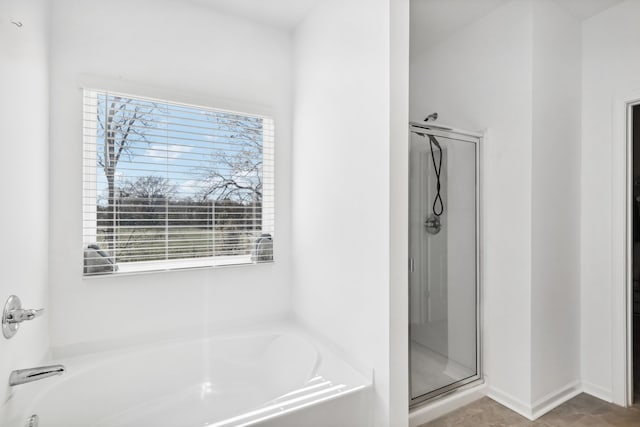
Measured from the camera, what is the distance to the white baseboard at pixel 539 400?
193cm

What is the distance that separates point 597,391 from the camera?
213 centimetres

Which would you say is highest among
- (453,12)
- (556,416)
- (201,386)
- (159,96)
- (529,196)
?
(453,12)

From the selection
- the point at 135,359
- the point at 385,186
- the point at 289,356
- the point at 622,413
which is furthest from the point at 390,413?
the point at 622,413

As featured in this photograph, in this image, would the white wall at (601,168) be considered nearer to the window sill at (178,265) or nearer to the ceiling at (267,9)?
the ceiling at (267,9)

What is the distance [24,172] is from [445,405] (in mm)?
2482

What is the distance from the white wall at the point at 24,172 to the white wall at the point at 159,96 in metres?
0.10

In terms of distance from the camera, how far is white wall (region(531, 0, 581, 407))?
6.50 ft

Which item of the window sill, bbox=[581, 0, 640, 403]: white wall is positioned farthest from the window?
bbox=[581, 0, 640, 403]: white wall

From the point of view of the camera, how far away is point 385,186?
1.54 meters

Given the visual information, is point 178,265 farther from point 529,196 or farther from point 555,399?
point 555,399

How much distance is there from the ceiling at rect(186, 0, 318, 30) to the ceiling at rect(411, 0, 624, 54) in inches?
29.6

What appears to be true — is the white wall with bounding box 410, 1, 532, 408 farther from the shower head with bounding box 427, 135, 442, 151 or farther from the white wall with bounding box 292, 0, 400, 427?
the white wall with bounding box 292, 0, 400, 427

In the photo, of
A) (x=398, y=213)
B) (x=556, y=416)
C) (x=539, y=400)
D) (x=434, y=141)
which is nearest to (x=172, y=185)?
(x=398, y=213)

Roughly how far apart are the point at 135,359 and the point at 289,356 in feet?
2.87
